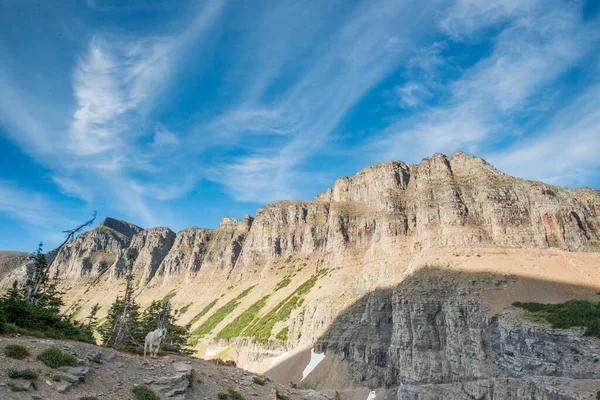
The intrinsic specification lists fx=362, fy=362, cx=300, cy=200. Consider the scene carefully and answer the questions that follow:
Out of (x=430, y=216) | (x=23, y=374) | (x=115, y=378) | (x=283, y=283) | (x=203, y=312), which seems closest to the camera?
(x=23, y=374)

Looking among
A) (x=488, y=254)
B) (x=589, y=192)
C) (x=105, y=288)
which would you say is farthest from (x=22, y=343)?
(x=105, y=288)

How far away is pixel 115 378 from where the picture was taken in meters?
15.7

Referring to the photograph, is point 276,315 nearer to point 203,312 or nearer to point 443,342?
point 203,312

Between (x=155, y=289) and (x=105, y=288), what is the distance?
28401 millimetres

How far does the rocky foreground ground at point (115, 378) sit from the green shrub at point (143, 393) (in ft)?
0.71

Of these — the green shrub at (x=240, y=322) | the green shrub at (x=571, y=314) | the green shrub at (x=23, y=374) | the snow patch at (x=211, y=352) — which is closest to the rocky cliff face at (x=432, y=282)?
the green shrub at (x=571, y=314)

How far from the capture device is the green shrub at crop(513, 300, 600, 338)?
42.3 m

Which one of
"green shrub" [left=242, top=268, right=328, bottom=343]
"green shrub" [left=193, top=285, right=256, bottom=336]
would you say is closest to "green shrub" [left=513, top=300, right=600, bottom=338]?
"green shrub" [left=242, top=268, right=328, bottom=343]

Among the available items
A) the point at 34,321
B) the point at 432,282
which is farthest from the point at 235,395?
the point at 432,282

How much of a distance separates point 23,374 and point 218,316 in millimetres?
118577

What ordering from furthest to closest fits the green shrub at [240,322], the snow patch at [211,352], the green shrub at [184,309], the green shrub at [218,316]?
1. the green shrub at [184,309]
2. the green shrub at [218,316]
3. the green shrub at [240,322]
4. the snow patch at [211,352]

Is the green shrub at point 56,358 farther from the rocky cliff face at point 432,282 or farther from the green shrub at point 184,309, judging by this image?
the green shrub at point 184,309

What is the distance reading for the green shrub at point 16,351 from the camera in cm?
1392

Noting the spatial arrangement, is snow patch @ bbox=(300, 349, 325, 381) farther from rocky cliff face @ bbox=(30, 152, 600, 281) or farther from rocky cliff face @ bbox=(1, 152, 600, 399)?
rocky cliff face @ bbox=(30, 152, 600, 281)
